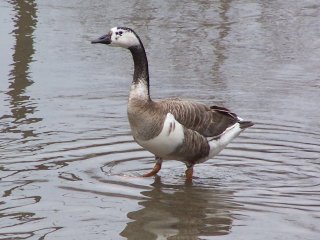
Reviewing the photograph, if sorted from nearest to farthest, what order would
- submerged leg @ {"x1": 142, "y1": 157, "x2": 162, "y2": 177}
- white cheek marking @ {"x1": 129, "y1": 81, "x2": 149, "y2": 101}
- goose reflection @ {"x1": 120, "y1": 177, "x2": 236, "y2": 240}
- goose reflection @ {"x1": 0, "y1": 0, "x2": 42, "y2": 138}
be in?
goose reflection @ {"x1": 120, "y1": 177, "x2": 236, "y2": 240}, white cheek marking @ {"x1": 129, "y1": 81, "x2": 149, "y2": 101}, submerged leg @ {"x1": 142, "y1": 157, "x2": 162, "y2": 177}, goose reflection @ {"x1": 0, "y1": 0, "x2": 42, "y2": 138}

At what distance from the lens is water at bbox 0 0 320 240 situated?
6.62 meters

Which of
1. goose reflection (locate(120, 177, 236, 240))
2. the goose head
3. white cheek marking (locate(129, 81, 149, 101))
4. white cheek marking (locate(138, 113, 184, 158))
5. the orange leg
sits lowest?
goose reflection (locate(120, 177, 236, 240))

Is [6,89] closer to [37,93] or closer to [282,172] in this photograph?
[37,93]

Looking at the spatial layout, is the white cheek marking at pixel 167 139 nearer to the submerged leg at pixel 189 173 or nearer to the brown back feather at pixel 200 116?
the brown back feather at pixel 200 116

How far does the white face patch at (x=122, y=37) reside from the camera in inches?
302

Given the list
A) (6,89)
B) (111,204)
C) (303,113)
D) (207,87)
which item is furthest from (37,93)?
(111,204)

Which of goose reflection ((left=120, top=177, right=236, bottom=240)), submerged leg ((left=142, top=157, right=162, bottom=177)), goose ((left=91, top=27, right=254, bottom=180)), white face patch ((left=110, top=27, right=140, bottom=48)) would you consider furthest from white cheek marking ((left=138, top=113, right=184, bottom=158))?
white face patch ((left=110, top=27, right=140, bottom=48))

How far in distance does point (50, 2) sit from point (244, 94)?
15.8 ft

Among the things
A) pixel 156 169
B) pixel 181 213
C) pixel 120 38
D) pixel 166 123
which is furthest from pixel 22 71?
pixel 181 213

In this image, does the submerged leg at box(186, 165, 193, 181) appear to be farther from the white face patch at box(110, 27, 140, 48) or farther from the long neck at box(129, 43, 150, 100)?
the white face patch at box(110, 27, 140, 48)

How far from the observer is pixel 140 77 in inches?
304

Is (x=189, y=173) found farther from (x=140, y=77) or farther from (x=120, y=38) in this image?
(x=120, y=38)

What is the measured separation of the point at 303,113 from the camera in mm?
9883

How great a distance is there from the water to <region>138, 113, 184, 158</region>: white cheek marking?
0.30m
